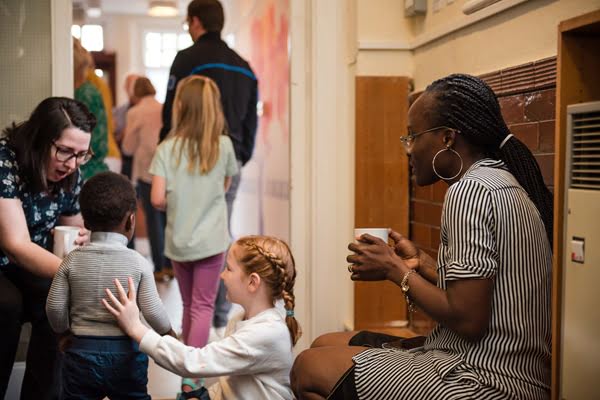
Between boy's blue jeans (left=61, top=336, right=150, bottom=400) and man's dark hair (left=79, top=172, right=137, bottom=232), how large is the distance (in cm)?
31

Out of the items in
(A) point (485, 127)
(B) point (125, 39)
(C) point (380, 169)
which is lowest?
(C) point (380, 169)

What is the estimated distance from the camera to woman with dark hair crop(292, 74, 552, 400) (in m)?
1.62

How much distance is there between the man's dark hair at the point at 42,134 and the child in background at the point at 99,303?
1.20ft

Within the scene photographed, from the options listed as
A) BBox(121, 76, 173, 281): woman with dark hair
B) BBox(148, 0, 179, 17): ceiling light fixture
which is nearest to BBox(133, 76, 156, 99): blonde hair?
BBox(121, 76, 173, 281): woman with dark hair

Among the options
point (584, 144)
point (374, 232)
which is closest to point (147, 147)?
point (374, 232)

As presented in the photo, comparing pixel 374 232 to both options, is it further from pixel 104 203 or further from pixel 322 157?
pixel 322 157

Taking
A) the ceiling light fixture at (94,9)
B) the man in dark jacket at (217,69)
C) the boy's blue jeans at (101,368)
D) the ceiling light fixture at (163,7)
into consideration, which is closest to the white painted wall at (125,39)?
the ceiling light fixture at (94,9)

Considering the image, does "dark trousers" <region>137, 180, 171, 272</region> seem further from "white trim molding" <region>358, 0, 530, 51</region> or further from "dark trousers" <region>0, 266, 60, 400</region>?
"dark trousers" <region>0, 266, 60, 400</region>

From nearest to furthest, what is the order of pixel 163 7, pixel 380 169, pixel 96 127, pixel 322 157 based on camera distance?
1. pixel 380 169
2. pixel 322 157
3. pixel 96 127
4. pixel 163 7

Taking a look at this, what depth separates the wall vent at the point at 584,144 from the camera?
142 centimetres

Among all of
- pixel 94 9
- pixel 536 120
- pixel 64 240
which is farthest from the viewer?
pixel 94 9

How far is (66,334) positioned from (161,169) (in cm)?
123

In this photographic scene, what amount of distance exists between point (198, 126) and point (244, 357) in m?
A: 1.54

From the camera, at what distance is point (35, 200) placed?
8.28 feet
